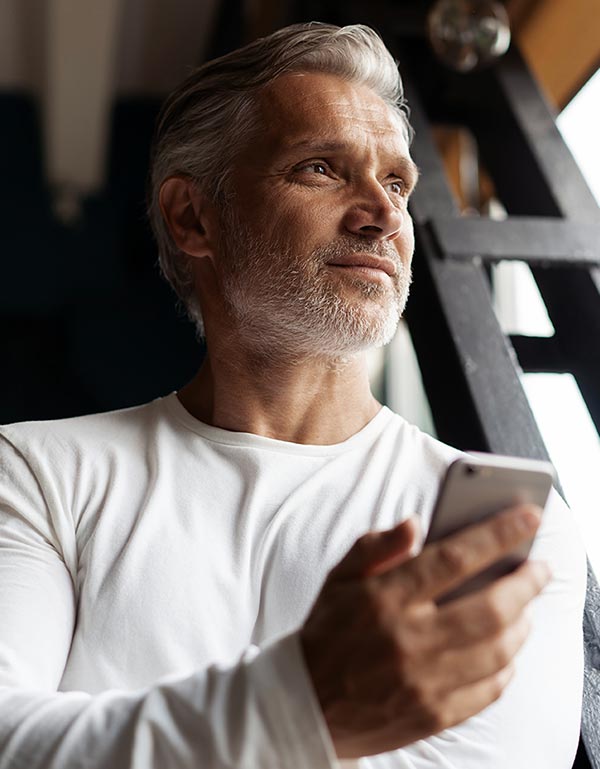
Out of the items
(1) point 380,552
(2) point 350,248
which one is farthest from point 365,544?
(2) point 350,248

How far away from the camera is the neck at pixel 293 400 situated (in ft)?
4.64

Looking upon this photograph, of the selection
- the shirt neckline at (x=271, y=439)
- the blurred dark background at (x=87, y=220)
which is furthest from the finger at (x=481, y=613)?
the blurred dark background at (x=87, y=220)

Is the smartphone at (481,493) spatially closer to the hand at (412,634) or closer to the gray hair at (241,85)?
the hand at (412,634)

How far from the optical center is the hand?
2.40ft

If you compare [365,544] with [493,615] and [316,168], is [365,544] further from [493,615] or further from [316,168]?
[316,168]

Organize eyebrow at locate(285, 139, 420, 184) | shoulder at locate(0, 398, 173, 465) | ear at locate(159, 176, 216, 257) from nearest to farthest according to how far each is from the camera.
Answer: shoulder at locate(0, 398, 173, 465), eyebrow at locate(285, 139, 420, 184), ear at locate(159, 176, 216, 257)

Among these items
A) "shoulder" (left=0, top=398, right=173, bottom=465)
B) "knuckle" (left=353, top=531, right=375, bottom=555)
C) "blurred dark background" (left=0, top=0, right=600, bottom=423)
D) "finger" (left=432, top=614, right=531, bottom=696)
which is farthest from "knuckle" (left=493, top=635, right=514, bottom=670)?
"blurred dark background" (left=0, top=0, right=600, bottom=423)

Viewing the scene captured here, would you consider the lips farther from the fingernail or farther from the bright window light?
the bright window light

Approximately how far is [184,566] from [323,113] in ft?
2.48

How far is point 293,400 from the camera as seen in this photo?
4.69 ft

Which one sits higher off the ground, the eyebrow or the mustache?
the eyebrow

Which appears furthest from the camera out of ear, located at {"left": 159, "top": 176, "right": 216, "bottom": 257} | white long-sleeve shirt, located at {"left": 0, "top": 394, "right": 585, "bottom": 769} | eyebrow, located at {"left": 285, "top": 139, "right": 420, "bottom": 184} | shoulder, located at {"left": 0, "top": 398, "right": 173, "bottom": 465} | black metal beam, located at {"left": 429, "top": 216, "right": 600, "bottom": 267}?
black metal beam, located at {"left": 429, "top": 216, "right": 600, "bottom": 267}

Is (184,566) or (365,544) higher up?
(365,544)

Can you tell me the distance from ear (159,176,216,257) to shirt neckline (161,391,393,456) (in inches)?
13.1
